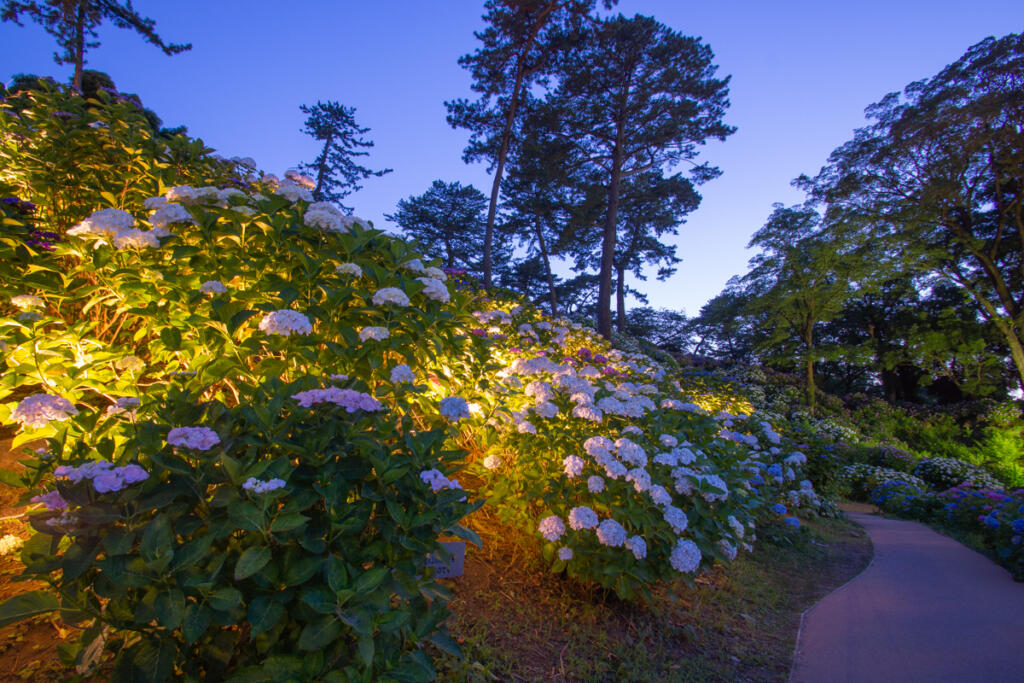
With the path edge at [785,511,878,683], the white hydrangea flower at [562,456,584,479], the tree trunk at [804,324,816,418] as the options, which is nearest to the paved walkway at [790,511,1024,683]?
the path edge at [785,511,878,683]

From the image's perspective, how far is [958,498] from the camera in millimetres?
5438

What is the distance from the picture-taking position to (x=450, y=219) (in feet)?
86.3

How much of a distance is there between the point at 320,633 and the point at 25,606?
23.8 inches

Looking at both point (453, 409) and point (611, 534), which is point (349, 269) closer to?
point (453, 409)

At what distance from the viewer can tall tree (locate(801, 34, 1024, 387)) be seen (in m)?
12.5

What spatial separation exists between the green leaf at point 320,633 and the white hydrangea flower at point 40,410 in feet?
2.90

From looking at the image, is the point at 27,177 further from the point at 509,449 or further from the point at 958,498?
the point at 958,498

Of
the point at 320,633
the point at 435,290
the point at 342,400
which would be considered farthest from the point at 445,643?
the point at 435,290

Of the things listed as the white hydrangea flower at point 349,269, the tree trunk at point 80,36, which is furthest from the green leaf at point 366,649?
the tree trunk at point 80,36

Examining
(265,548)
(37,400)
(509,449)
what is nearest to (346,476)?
(265,548)

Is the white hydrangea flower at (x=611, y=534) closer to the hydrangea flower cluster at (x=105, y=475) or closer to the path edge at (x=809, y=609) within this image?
the path edge at (x=809, y=609)

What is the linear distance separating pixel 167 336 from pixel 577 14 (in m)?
13.2

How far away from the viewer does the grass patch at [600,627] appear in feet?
6.11

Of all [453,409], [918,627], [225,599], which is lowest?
[918,627]
